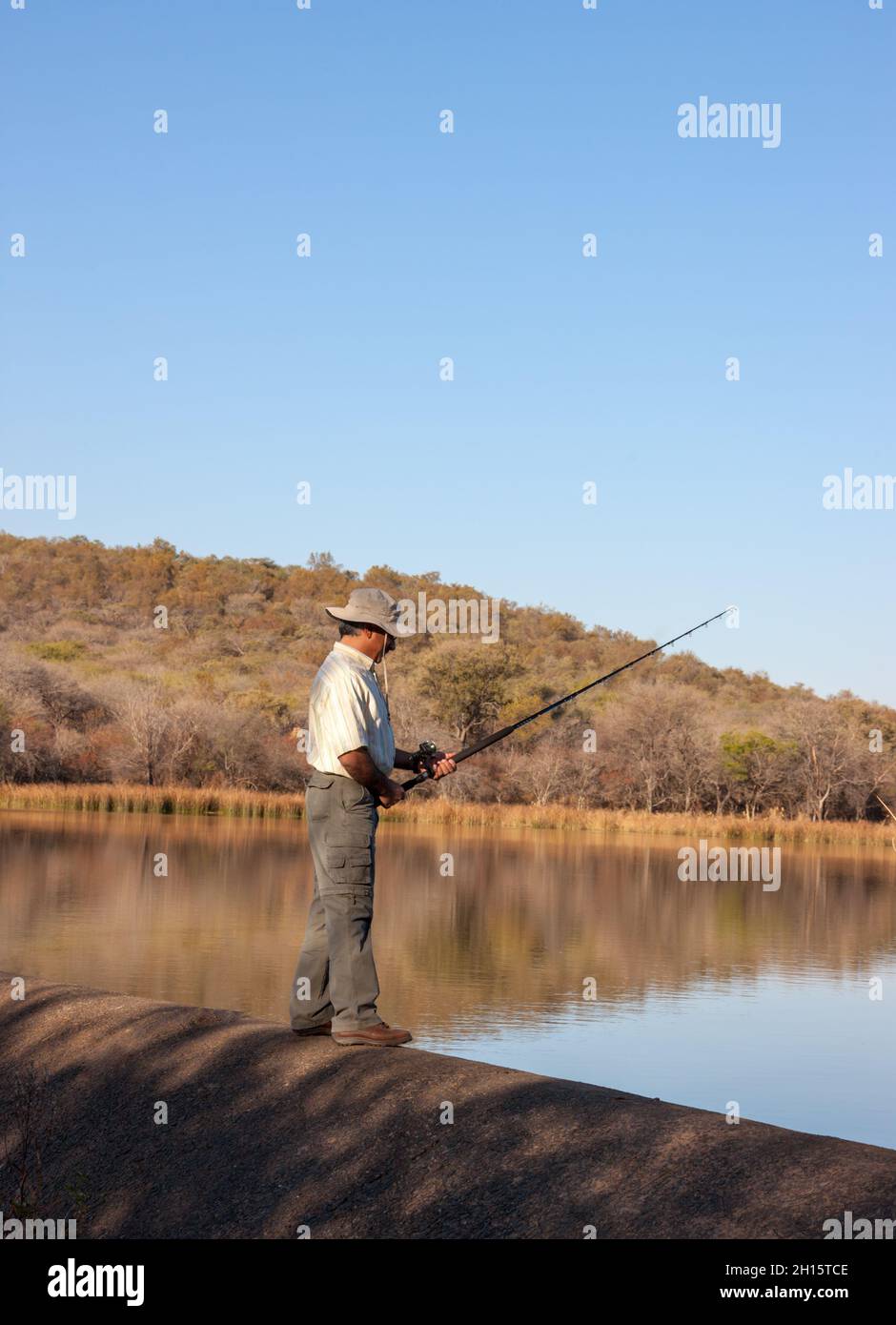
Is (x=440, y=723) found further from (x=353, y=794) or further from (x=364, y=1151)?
(x=364, y=1151)

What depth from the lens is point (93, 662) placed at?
6175 centimetres

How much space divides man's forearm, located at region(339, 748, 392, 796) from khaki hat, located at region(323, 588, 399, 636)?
573 mm

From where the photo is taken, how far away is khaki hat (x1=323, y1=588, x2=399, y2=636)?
19.1ft

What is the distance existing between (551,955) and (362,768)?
937cm

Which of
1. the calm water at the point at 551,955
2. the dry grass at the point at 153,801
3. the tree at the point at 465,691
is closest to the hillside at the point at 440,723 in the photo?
the tree at the point at 465,691

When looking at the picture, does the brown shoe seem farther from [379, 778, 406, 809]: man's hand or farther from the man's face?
the man's face

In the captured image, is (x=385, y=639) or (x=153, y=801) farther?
(x=153, y=801)

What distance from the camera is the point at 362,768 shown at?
546 centimetres

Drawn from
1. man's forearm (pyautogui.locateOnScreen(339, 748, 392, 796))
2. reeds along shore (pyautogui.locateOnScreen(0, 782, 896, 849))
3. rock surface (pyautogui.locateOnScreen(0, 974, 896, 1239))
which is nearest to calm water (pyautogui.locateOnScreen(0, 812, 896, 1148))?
rock surface (pyautogui.locateOnScreen(0, 974, 896, 1239))

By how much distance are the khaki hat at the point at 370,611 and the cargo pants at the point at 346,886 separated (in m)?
0.61

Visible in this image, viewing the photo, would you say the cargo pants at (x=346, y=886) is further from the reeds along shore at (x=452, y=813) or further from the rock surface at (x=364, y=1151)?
the reeds along shore at (x=452, y=813)

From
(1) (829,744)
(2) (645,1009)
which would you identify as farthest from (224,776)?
(2) (645,1009)

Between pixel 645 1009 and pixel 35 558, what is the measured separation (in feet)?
283

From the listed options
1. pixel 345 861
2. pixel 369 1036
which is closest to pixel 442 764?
pixel 345 861
